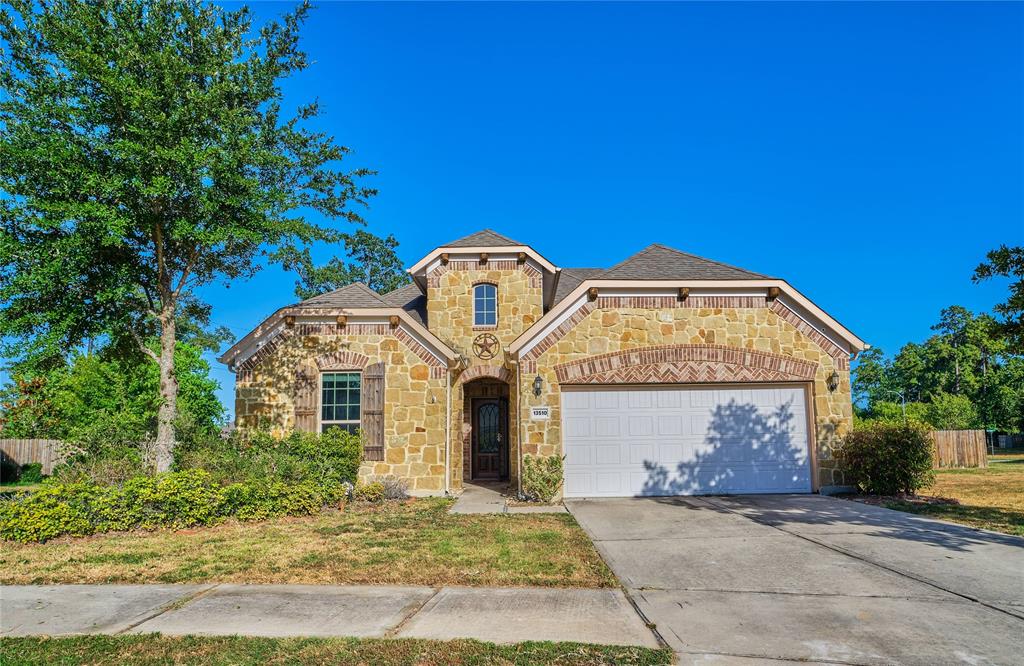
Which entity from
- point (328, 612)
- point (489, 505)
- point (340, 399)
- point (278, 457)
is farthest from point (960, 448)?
point (328, 612)

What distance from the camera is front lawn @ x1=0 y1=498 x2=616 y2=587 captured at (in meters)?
6.47

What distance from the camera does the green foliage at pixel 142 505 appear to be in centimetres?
880

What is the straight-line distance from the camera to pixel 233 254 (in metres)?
15.1

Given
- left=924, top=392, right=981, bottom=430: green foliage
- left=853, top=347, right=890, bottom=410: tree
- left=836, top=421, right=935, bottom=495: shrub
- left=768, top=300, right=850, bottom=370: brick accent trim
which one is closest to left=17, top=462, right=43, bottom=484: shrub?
left=768, top=300, right=850, bottom=370: brick accent trim

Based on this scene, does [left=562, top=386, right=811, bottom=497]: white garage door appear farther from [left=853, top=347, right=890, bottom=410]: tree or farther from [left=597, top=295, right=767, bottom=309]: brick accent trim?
[left=853, top=347, right=890, bottom=410]: tree

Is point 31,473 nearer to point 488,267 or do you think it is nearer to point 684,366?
point 488,267

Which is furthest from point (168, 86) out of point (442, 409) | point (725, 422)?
point (725, 422)

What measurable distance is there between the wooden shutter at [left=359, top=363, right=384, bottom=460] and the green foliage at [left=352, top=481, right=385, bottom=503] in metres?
1.17

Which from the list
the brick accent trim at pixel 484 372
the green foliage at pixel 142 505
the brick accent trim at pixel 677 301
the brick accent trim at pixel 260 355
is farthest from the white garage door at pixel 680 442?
the brick accent trim at pixel 260 355

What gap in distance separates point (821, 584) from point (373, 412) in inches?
386

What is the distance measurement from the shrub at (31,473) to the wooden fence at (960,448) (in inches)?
1343

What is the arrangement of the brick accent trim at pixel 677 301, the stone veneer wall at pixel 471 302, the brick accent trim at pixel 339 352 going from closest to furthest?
the brick accent trim at pixel 677 301, the brick accent trim at pixel 339 352, the stone veneer wall at pixel 471 302

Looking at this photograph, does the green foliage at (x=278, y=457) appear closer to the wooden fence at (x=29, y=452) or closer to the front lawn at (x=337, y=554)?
the front lawn at (x=337, y=554)

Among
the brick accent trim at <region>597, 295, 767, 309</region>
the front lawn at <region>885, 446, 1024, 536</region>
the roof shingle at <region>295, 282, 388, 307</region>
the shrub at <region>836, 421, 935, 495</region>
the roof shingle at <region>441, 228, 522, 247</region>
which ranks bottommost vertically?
the front lawn at <region>885, 446, 1024, 536</region>
